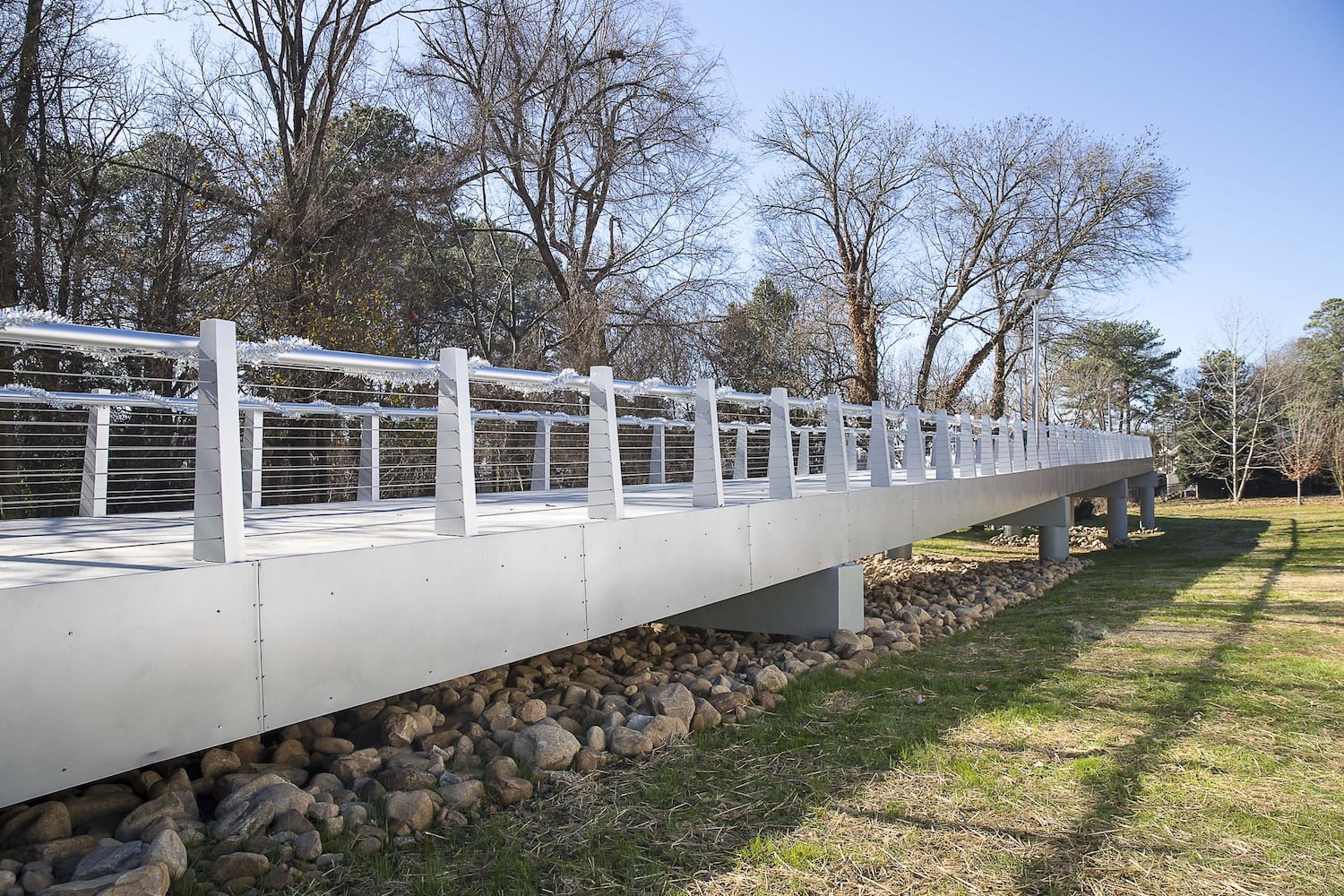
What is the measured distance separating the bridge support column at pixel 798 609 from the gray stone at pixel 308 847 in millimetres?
5469

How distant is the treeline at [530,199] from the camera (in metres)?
11.8

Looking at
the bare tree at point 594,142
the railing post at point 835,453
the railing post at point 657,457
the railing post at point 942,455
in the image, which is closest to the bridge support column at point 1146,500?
the bare tree at point 594,142

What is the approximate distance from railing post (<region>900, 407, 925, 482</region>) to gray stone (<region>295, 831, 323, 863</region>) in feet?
28.1

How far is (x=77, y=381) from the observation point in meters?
11.6

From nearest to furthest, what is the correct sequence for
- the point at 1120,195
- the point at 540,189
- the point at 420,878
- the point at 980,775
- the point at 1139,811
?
the point at 420,878 → the point at 1139,811 → the point at 980,775 → the point at 540,189 → the point at 1120,195

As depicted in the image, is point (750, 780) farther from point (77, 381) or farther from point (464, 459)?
point (77, 381)

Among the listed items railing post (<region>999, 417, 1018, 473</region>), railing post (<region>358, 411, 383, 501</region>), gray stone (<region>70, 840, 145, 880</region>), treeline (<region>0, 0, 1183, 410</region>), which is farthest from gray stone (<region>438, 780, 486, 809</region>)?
railing post (<region>999, 417, 1018, 473</region>)

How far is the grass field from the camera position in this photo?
152 inches

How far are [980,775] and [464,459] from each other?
11.0 feet

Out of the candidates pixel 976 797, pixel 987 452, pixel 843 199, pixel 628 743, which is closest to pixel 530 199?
pixel 987 452

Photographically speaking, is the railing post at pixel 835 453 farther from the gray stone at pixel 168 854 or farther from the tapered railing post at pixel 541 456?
the gray stone at pixel 168 854

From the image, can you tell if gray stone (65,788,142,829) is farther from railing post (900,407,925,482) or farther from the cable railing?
railing post (900,407,925,482)

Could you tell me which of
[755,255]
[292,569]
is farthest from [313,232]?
[755,255]

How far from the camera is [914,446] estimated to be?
37.8 ft
